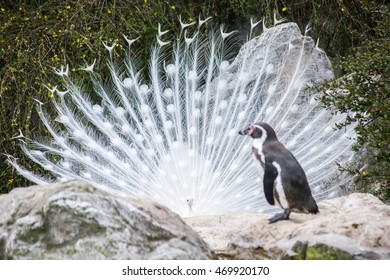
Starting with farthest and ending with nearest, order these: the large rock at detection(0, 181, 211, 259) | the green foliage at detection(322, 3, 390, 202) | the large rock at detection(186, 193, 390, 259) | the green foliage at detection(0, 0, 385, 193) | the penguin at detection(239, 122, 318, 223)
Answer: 1. the green foliage at detection(0, 0, 385, 193)
2. the green foliage at detection(322, 3, 390, 202)
3. the penguin at detection(239, 122, 318, 223)
4. the large rock at detection(186, 193, 390, 259)
5. the large rock at detection(0, 181, 211, 259)

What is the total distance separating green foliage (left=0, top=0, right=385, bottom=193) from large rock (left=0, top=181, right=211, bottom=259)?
2759 millimetres

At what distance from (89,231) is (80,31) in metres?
3.53

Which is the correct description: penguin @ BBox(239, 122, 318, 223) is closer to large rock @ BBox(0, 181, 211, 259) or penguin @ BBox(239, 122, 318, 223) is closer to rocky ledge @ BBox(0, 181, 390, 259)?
rocky ledge @ BBox(0, 181, 390, 259)

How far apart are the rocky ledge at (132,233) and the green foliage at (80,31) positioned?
271cm

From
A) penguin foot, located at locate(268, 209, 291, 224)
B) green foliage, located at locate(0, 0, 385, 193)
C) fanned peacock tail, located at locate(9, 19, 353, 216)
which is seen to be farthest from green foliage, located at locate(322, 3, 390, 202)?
green foliage, located at locate(0, 0, 385, 193)

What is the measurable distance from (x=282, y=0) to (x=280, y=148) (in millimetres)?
3424

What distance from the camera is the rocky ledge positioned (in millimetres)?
2672

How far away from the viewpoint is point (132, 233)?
2705 millimetres

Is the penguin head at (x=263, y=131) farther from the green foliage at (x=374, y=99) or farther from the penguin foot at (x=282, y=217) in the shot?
the green foliage at (x=374, y=99)

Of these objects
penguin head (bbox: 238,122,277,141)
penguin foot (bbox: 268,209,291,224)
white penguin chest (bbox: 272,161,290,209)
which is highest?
penguin head (bbox: 238,122,277,141)

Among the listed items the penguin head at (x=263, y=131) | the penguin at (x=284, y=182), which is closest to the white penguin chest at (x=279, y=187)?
the penguin at (x=284, y=182)

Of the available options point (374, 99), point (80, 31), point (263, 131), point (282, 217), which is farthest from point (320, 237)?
point (80, 31)

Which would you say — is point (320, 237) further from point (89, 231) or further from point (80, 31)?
point (80, 31)

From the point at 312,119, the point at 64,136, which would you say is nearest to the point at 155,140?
the point at 64,136
